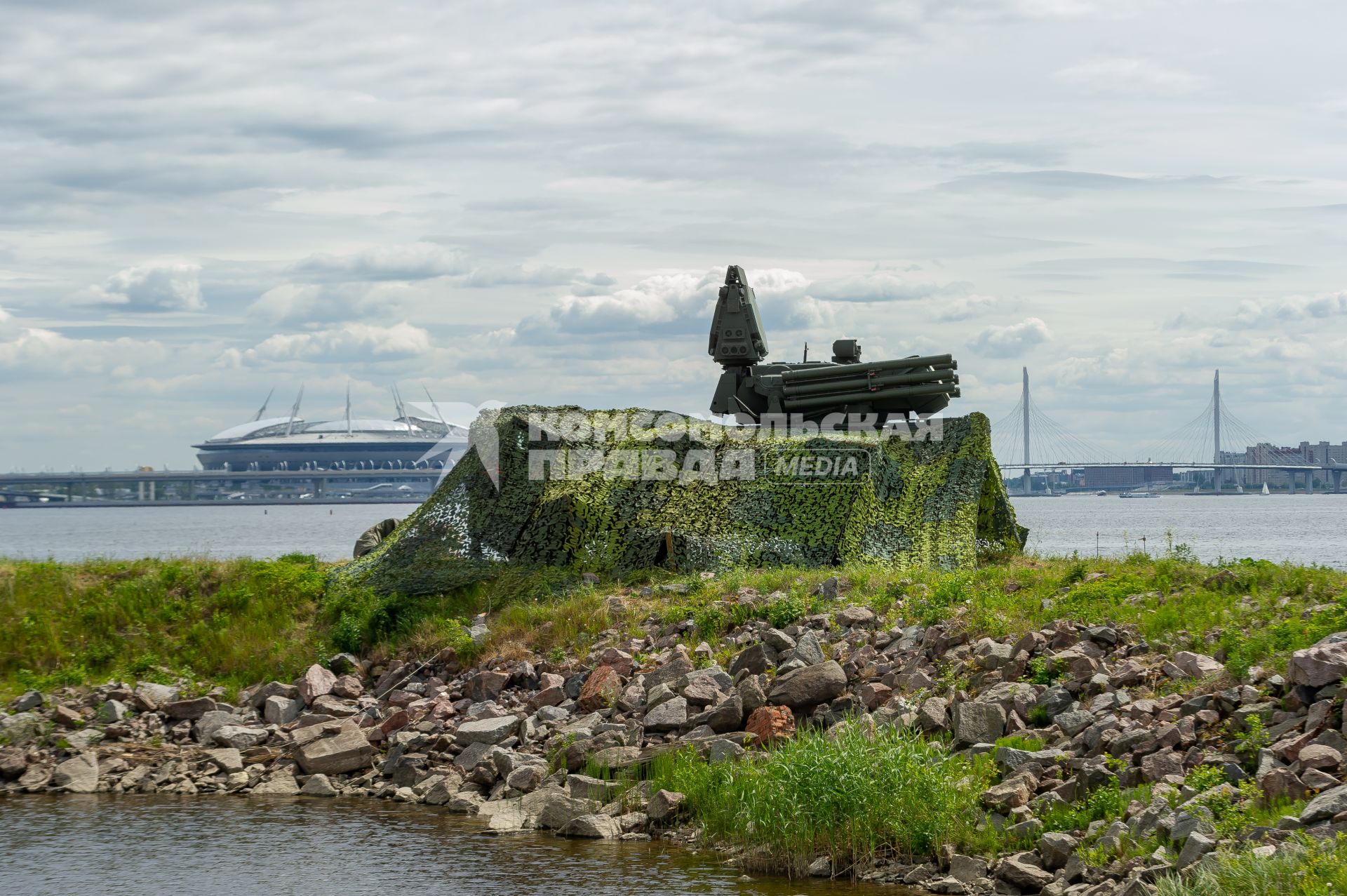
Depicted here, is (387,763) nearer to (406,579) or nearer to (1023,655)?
(406,579)

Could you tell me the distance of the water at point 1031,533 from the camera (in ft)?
147

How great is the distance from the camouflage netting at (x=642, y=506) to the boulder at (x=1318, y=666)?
8.49 meters

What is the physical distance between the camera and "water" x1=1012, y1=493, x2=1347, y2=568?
41062 millimetres

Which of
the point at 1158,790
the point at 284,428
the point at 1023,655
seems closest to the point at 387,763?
the point at 1023,655

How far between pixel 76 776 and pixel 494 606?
5.81 metres

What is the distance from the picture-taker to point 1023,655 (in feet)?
43.2

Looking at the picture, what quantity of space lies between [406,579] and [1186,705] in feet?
36.3

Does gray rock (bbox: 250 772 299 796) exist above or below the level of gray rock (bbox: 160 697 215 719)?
below

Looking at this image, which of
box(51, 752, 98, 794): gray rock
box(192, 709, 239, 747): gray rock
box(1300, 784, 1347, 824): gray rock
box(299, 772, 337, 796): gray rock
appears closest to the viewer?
box(1300, 784, 1347, 824): gray rock

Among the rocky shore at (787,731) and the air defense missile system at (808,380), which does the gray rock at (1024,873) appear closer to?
the rocky shore at (787,731)

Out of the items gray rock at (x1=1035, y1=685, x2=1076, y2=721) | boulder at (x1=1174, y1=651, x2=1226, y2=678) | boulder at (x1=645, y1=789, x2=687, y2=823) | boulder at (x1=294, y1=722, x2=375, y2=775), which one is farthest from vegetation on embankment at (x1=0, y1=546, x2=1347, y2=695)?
boulder at (x1=645, y1=789, x2=687, y2=823)

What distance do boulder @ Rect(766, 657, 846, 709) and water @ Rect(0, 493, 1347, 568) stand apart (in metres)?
10.2

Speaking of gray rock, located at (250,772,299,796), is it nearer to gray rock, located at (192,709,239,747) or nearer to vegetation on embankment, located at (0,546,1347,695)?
gray rock, located at (192,709,239,747)

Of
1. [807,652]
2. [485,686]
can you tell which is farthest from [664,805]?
[485,686]
